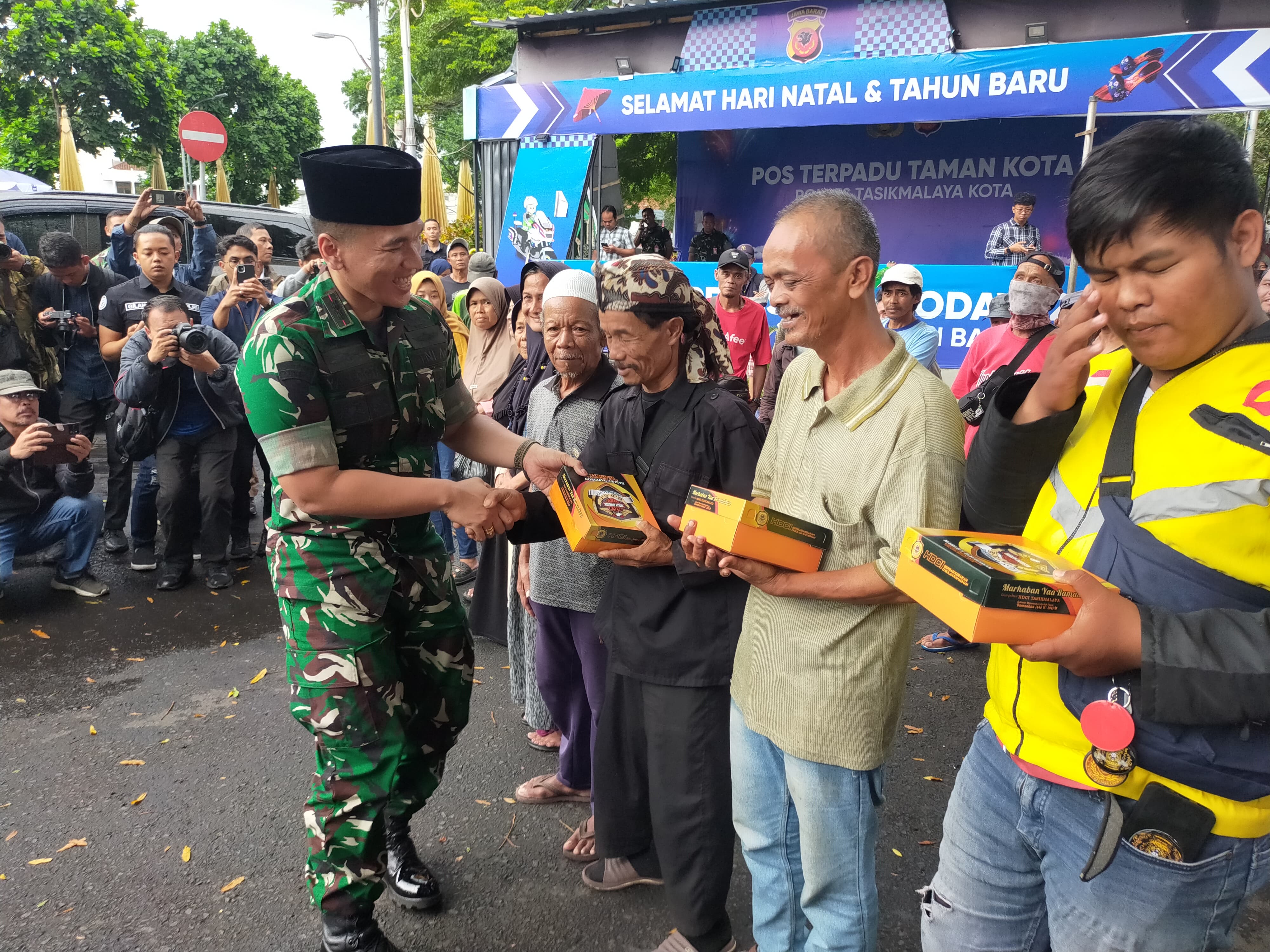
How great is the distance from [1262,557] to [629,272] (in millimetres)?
1667

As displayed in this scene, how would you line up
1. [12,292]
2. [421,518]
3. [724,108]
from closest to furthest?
[421,518], [12,292], [724,108]

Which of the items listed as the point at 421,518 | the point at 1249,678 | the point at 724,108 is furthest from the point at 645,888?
the point at 724,108

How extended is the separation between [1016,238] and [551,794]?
9319mm

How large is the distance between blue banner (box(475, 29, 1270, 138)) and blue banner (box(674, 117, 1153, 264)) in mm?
794

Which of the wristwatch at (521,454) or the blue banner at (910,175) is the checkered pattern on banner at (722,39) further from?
the wristwatch at (521,454)

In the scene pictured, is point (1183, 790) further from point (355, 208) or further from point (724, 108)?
point (724, 108)

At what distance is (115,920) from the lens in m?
2.63

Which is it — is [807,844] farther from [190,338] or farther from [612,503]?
[190,338]

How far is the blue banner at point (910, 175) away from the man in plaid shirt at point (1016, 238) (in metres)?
1.67

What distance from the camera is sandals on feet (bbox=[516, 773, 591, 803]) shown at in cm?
330

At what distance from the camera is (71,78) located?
2545cm

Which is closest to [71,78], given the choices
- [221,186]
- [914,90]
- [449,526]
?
[221,186]

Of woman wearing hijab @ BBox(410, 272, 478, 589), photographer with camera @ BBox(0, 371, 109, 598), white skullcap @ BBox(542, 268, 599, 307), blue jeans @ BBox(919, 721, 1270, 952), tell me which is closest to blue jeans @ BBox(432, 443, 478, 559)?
woman wearing hijab @ BBox(410, 272, 478, 589)

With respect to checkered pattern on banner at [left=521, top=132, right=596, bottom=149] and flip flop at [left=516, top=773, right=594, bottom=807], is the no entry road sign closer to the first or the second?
checkered pattern on banner at [left=521, top=132, right=596, bottom=149]
